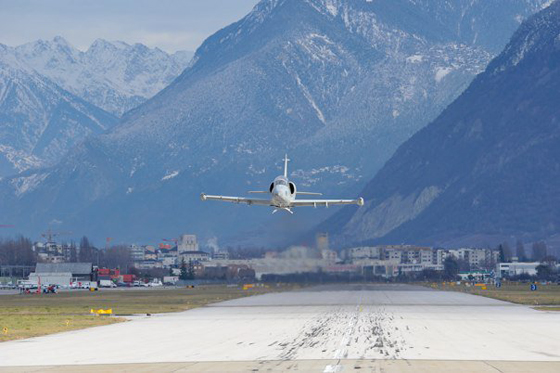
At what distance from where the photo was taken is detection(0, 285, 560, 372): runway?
240 ft

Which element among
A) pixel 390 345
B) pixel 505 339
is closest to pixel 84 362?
pixel 390 345

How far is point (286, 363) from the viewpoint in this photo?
72625mm

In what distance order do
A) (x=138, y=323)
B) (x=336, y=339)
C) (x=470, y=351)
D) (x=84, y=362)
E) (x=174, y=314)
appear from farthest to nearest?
(x=174, y=314)
(x=138, y=323)
(x=336, y=339)
(x=470, y=351)
(x=84, y=362)

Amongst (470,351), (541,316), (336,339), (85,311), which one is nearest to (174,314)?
(85,311)

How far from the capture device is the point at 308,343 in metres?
86.7

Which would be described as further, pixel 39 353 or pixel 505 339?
pixel 505 339

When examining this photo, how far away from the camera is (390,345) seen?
84.8 m

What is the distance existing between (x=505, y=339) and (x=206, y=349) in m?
22.6

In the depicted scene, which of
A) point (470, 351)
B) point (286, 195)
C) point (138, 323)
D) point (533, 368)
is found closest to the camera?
point (533, 368)

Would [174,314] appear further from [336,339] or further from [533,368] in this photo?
[533,368]

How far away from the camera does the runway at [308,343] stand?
73.2 metres

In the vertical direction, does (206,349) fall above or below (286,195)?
below

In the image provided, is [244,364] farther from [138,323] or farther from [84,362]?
[138,323]

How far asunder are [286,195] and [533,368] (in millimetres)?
55684
